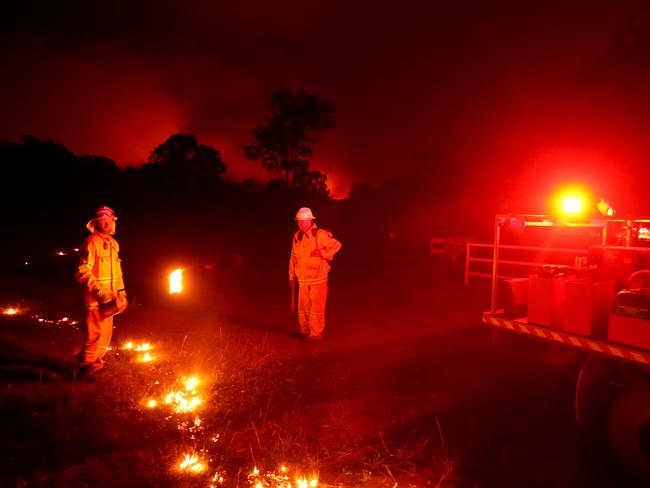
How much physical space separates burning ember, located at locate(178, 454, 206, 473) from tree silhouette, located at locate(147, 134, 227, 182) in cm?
3388

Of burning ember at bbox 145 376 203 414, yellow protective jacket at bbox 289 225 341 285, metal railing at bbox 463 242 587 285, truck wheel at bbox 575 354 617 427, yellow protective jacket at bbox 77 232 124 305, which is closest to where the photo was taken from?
truck wheel at bbox 575 354 617 427

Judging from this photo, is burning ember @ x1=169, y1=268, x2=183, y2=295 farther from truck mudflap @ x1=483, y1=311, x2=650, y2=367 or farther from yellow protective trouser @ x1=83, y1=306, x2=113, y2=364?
truck mudflap @ x1=483, y1=311, x2=650, y2=367

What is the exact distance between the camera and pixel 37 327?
7.46 meters

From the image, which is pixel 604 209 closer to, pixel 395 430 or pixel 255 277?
pixel 395 430

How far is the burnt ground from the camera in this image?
3615 mm

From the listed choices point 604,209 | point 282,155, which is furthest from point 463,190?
point 604,209

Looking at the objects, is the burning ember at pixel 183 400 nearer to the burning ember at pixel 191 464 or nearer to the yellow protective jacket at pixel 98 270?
the burning ember at pixel 191 464

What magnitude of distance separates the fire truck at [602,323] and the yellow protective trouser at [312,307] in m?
3.01

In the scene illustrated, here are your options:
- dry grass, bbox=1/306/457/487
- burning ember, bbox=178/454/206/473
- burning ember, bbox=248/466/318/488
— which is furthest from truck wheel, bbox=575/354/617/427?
burning ember, bbox=178/454/206/473

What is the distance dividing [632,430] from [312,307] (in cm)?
453

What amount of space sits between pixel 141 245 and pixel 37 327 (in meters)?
15.8

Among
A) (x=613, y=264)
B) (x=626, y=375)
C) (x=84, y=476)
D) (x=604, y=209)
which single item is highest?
(x=604, y=209)

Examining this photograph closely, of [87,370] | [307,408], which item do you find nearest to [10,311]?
[87,370]

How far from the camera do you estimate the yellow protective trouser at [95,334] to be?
5.23 meters
